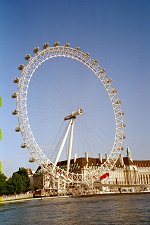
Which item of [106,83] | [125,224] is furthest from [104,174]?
[125,224]

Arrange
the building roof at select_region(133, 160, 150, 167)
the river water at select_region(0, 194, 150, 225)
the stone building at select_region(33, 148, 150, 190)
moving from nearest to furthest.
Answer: the river water at select_region(0, 194, 150, 225), the stone building at select_region(33, 148, 150, 190), the building roof at select_region(133, 160, 150, 167)

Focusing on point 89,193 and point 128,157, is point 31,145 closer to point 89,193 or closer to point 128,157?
point 89,193

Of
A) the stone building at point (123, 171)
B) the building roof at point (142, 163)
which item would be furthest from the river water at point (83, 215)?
the building roof at point (142, 163)

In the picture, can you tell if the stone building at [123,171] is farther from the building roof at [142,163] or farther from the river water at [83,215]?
the river water at [83,215]

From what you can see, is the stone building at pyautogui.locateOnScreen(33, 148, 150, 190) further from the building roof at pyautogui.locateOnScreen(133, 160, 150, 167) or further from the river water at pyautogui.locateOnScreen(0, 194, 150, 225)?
the river water at pyautogui.locateOnScreen(0, 194, 150, 225)

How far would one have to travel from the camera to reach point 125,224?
65.2ft

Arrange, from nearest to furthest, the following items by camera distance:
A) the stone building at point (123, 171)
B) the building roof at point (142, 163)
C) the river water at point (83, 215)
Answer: the river water at point (83, 215), the stone building at point (123, 171), the building roof at point (142, 163)

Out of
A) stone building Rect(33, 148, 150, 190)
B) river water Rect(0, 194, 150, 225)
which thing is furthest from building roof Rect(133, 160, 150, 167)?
river water Rect(0, 194, 150, 225)

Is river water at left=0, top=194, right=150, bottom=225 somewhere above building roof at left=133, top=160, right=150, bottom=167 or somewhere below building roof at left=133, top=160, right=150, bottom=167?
below

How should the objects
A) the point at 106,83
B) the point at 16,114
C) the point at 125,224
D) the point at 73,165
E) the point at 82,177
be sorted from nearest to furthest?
the point at 125,224
the point at 16,114
the point at 106,83
the point at 82,177
the point at 73,165

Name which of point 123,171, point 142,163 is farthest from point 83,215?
point 142,163

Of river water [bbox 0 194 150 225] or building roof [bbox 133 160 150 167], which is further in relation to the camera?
building roof [bbox 133 160 150 167]

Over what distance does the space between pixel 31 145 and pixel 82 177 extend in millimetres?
22979

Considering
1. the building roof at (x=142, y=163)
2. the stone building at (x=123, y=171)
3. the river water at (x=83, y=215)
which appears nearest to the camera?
the river water at (x=83, y=215)
